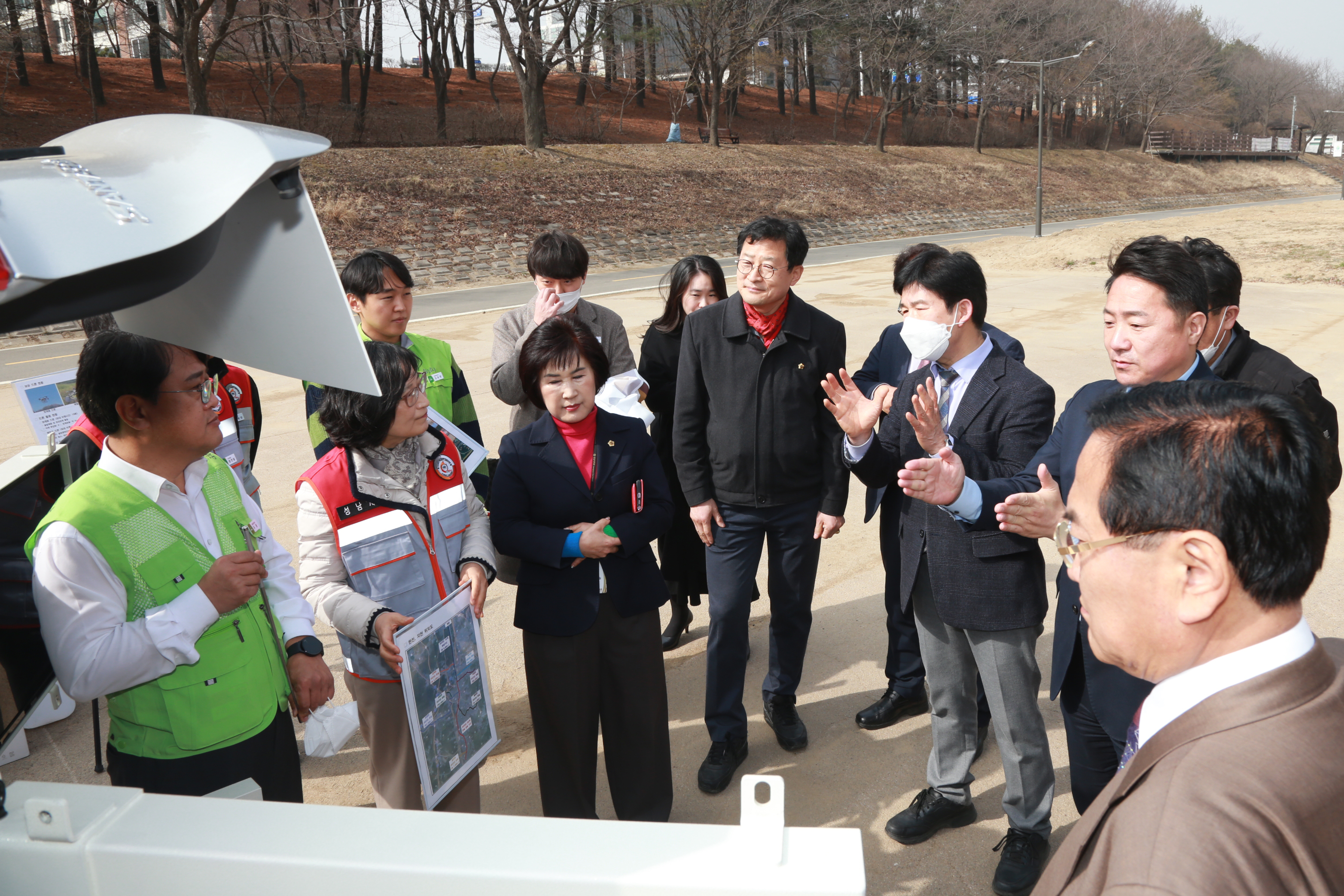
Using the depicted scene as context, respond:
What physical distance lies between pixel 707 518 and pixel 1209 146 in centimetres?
7621

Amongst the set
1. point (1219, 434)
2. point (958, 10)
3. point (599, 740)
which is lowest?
point (599, 740)

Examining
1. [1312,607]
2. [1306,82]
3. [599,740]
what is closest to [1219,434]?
[599,740]

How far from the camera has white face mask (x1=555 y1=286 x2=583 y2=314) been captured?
432 cm

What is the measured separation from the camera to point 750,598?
12.6 feet

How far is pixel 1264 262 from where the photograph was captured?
19125 millimetres

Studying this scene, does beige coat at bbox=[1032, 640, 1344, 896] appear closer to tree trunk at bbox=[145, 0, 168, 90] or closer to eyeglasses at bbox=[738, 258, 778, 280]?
eyeglasses at bbox=[738, 258, 778, 280]

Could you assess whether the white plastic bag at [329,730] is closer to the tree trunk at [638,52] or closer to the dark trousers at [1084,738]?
the dark trousers at [1084,738]

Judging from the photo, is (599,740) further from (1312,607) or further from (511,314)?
(1312,607)

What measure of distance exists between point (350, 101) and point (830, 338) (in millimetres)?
38060

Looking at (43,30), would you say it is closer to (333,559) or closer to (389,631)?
(333,559)

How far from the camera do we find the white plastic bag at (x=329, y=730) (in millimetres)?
3738

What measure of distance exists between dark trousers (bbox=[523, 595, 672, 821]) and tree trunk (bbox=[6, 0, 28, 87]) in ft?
115

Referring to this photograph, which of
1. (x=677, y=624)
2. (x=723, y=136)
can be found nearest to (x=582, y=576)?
(x=677, y=624)

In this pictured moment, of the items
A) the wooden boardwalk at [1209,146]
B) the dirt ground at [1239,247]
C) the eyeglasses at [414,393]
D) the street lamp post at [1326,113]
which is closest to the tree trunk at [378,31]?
the dirt ground at [1239,247]
